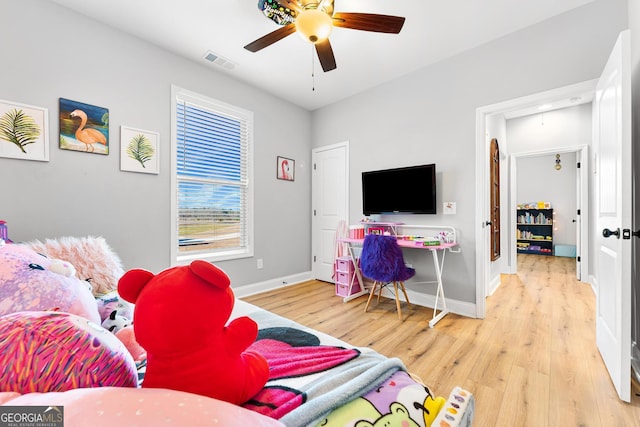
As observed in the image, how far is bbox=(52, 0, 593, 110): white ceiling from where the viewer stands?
2.09m

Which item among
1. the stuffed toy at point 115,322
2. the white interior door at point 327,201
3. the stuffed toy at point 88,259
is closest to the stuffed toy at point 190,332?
the stuffed toy at point 115,322

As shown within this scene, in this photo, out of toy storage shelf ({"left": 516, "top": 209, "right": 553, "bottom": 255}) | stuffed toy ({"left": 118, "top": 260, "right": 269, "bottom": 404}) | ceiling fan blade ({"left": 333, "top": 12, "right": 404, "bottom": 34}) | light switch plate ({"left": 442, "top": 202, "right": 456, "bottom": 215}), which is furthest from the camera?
toy storage shelf ({"left": 516, "top": 209, "right": 553, "bottom": 255})

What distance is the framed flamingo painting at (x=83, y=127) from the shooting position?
2092 mm

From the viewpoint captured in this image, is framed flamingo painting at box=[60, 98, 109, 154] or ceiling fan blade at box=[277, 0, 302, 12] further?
framed flamingo painting at box=[60, 98, 109, 154]

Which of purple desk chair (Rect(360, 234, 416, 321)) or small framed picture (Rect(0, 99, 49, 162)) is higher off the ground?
small framed picture (Rect(0, 99, 49, 162))

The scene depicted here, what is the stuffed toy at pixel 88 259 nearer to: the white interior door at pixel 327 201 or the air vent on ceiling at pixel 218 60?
the air vent on ceiling at pixel 218 60

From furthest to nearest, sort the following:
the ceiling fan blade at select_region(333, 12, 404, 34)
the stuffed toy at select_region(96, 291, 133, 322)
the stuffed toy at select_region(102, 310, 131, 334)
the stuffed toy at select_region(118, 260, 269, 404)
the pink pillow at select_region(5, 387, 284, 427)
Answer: the ceiling fan blade at select_region(333, 12, 404, 34) < the stuffed toy at select_region(96, 291, 133, 322) < the stuffed toy at select_region(102, 310, 131, 334) < the stuffed toy at select_region(118, 260, 269, 404) < the pink pillow at select_region(5, 387, 284, 427)

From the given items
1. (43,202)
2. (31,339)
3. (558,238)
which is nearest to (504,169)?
(558,238)

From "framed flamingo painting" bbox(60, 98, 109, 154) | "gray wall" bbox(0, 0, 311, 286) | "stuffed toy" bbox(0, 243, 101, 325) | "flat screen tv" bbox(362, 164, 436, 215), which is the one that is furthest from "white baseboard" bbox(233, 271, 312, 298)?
"stuffed toy" bbox(0, 243, 101, 325)

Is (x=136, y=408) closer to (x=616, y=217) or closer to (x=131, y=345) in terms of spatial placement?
(x=131, y=345)

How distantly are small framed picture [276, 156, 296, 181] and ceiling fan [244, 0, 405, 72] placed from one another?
181cm

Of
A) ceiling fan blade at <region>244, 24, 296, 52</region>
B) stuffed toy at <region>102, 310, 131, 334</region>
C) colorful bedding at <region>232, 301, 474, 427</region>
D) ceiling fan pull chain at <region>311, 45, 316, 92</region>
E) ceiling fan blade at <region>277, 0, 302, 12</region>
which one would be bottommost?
colorful bedding at <region>232, 301, 474, 427</region>

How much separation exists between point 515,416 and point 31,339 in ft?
6.46

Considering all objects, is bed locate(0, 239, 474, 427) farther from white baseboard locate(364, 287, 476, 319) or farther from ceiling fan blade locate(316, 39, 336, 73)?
white baseboard locate(364, 287, 476, 319)
